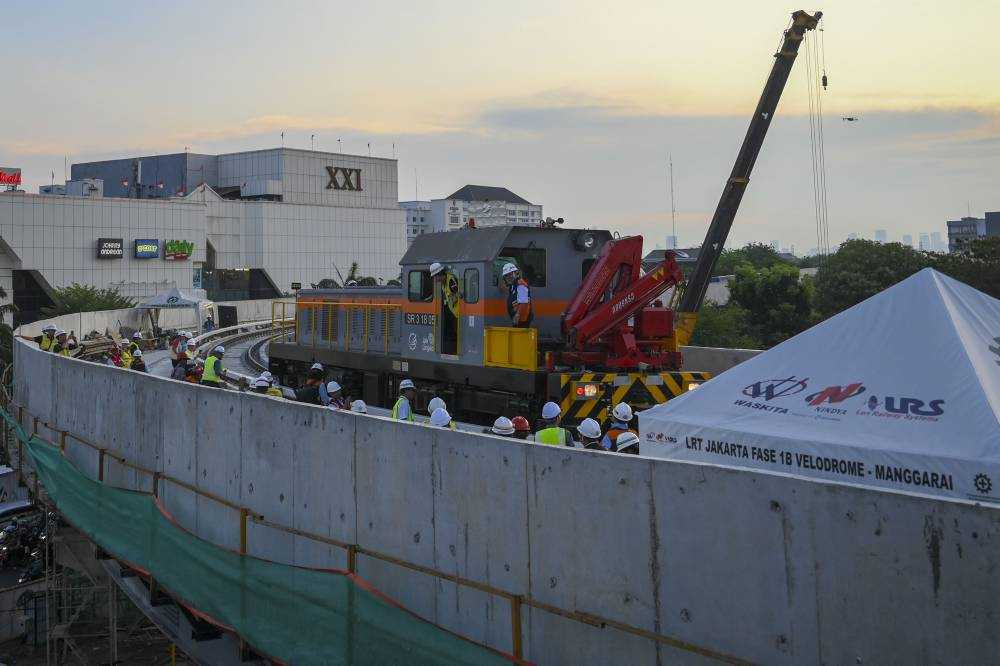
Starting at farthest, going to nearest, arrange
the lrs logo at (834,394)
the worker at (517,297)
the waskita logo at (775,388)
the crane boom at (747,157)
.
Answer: the crane boom at (747,157), the worker at (517,297), the waskita logo at (775,388), the lrs logo at (834,394)

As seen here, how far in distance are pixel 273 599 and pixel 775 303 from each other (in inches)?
1631

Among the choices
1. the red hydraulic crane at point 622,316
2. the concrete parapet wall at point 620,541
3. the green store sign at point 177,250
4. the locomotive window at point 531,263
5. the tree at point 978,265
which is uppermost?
the green store sign at point 177,250

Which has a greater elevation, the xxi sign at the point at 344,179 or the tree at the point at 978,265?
the xxi sign at the point at 344,179

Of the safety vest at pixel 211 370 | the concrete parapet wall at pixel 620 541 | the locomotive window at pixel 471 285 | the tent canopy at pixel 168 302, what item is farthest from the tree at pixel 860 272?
the concrete parapet wall at pixel 620 541

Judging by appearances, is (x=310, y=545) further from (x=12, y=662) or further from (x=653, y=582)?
(x=12, y=662)

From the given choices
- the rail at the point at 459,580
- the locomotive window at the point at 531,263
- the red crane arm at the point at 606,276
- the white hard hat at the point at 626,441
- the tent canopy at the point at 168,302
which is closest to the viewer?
the rail at the point at 459,580

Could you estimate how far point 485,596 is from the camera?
303 inches

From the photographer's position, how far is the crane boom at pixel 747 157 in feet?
73.3

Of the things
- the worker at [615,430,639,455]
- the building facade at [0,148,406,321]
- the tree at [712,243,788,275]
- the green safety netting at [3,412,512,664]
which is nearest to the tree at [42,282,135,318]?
the building facade at [0,148,406,321]

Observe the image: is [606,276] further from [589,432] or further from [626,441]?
[626,441]

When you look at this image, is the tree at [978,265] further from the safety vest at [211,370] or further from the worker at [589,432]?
the worker at [589,432]

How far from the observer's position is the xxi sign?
9838 cm

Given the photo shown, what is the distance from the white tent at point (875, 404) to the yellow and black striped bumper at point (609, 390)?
14.6 feet

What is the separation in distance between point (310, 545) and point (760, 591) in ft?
17.2
